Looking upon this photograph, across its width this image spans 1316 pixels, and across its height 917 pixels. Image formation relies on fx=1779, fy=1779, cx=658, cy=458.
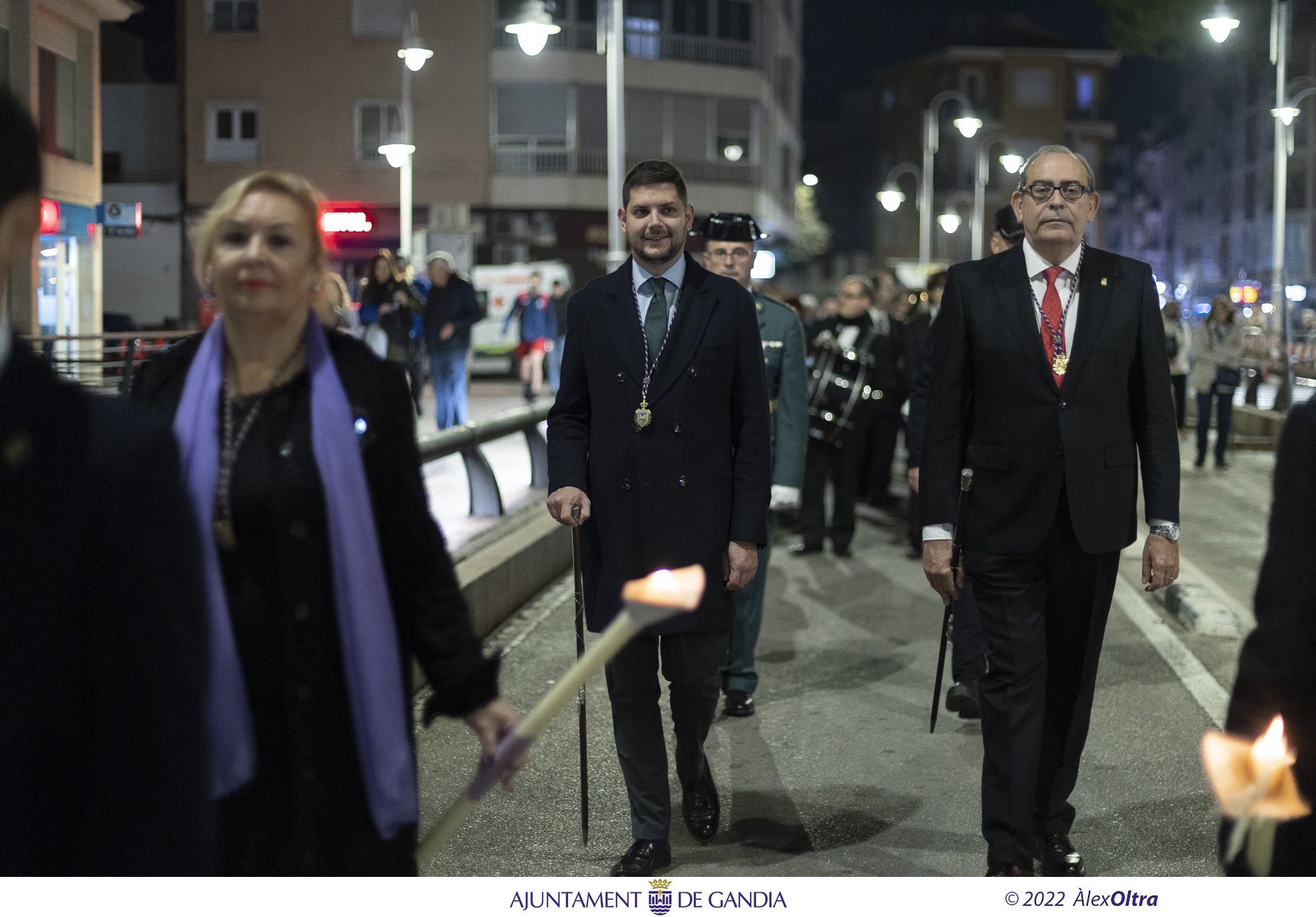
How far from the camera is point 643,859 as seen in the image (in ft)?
16.9

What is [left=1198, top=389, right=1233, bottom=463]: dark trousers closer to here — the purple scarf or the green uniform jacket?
the green uniform jacket

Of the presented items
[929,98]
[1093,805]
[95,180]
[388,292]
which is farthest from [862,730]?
[929,98]

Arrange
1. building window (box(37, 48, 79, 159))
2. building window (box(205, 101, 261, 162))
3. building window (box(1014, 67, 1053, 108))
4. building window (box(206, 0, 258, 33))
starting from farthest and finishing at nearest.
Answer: building window (box(1014, 67, 1053, 108)), building window (box(205, 101, 261, 162)), building window (box(206, 0, 258, 33)), building window (box(37, 48, 79, 159))

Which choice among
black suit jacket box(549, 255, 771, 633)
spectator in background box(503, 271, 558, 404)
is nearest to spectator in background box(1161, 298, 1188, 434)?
spectator in background box(503, 271, 558, 404)

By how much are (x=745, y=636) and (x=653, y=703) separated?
217 cm

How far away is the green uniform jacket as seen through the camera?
743cm

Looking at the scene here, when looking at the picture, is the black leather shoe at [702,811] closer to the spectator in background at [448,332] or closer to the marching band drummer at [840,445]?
the marching band drummer at [840,445]

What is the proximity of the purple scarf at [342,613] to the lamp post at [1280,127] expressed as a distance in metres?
19.4

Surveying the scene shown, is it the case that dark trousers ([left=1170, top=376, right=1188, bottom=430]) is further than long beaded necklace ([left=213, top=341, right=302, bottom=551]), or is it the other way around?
dark trousers ([left=1170, top=376, right=1188, bottom=430])

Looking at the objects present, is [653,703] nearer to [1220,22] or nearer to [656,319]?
[656,319]

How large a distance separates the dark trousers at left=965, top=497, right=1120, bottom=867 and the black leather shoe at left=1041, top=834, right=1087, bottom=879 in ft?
0.12

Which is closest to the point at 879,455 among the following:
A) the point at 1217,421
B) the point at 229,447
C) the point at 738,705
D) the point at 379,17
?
the point at 1217,421

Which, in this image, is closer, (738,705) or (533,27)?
(738,705)
